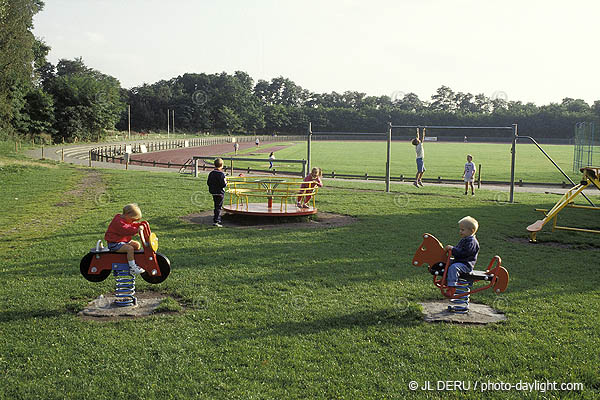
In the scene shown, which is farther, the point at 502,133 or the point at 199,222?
the point at 502,133

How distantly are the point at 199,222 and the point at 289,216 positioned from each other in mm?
2477

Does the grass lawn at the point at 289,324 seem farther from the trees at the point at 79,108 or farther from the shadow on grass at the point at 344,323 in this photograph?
the trees at the point at 79,108

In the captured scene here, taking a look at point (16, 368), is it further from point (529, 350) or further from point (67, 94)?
point (67, 94)

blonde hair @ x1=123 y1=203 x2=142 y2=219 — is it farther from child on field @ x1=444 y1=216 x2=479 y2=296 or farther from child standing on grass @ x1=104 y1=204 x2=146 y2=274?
child on field @ x1=444 y1=216 x2=479 y2=296

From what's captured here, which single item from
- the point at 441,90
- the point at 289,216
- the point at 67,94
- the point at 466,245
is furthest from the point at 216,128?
the point at 466,245

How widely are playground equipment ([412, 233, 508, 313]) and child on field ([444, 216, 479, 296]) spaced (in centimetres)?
5

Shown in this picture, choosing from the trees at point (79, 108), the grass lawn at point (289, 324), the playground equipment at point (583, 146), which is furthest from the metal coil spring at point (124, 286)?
the trees at point (79, 108)

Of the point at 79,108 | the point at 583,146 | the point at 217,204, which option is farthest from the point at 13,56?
the point at 583,146

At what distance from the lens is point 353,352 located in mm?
5535

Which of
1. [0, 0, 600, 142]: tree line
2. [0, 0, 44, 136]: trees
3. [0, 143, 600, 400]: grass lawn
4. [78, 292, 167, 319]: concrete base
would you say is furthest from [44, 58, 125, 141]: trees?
[78, 292, 167, 319]: concrete base

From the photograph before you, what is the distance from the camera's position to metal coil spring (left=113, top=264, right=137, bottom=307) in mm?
6945

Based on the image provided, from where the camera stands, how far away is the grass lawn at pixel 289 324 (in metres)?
4.89

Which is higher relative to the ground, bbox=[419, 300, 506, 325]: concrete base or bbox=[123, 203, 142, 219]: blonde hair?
bbox=[123, 203, 142, 219]: blonde hair

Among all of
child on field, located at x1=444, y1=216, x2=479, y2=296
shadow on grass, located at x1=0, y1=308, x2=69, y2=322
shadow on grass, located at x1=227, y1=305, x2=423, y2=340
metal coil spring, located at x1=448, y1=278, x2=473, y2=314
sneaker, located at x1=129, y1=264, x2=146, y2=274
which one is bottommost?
shadow on grass, located at x1=0, y1=308, x2=69, y2=322
